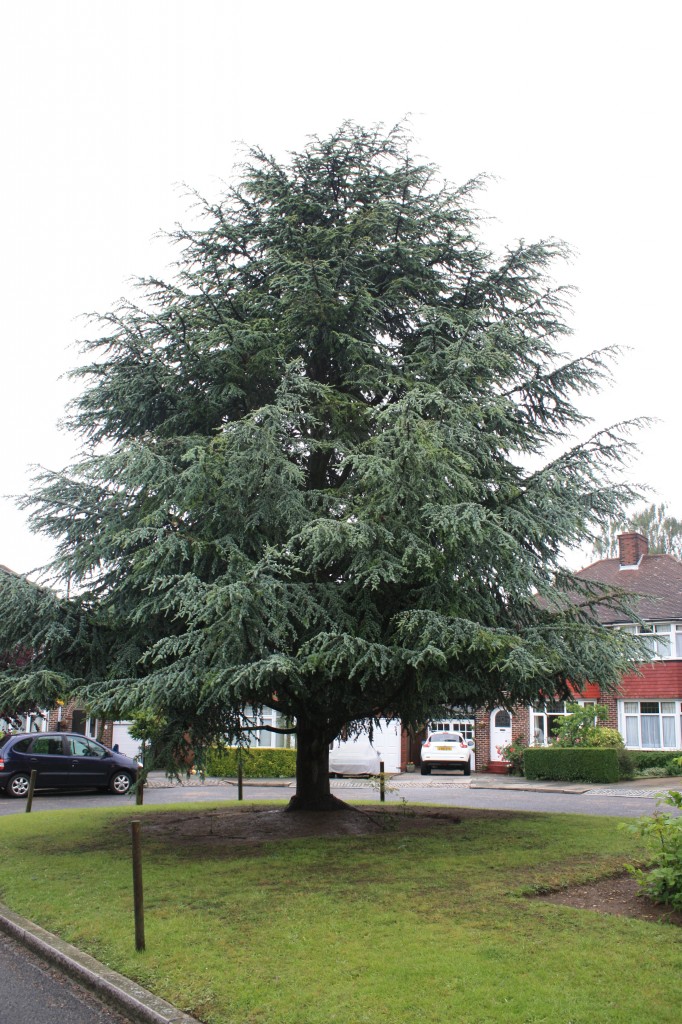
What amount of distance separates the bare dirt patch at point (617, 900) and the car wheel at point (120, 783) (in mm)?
16740

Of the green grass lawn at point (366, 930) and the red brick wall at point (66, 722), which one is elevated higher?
the green grass lawn at point (366, 930)

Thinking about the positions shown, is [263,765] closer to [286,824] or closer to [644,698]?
[644,698]

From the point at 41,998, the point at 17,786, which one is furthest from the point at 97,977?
the point at 17,786

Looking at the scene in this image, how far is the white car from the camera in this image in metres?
29.7

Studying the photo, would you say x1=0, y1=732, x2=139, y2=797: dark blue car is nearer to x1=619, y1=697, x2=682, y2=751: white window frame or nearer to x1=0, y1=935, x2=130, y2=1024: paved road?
x1=0, y1=935, x2=130, y2=1024: paved road

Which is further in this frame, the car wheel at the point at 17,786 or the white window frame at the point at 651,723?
the white window frame at the point at 651,723

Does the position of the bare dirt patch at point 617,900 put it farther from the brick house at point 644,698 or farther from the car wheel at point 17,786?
the brick house at point 644,698

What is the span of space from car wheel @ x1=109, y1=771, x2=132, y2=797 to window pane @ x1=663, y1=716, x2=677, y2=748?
1783 centimetres

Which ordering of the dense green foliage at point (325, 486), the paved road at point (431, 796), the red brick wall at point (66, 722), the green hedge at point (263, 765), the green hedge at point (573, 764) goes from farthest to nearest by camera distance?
1. the red brick wall at point (66, 722)
2. the green hedge at point (263, 765)
3. the green hedge at point (573, 764)
4. the paved road at point (431, 796)
5. the dense green foliage at point (325, 486)

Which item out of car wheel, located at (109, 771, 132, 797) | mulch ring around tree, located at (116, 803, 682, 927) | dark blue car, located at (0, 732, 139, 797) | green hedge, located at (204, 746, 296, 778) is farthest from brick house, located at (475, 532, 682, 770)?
mulch ring around tree, located at (116, 803, 682, 927)

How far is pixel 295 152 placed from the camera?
13.3 metres

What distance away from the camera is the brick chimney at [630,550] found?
33.9 metres

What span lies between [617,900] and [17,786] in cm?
1718

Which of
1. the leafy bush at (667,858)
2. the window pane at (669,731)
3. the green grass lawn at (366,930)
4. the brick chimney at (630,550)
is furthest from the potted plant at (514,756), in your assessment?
the leafy bush at (667,858)
